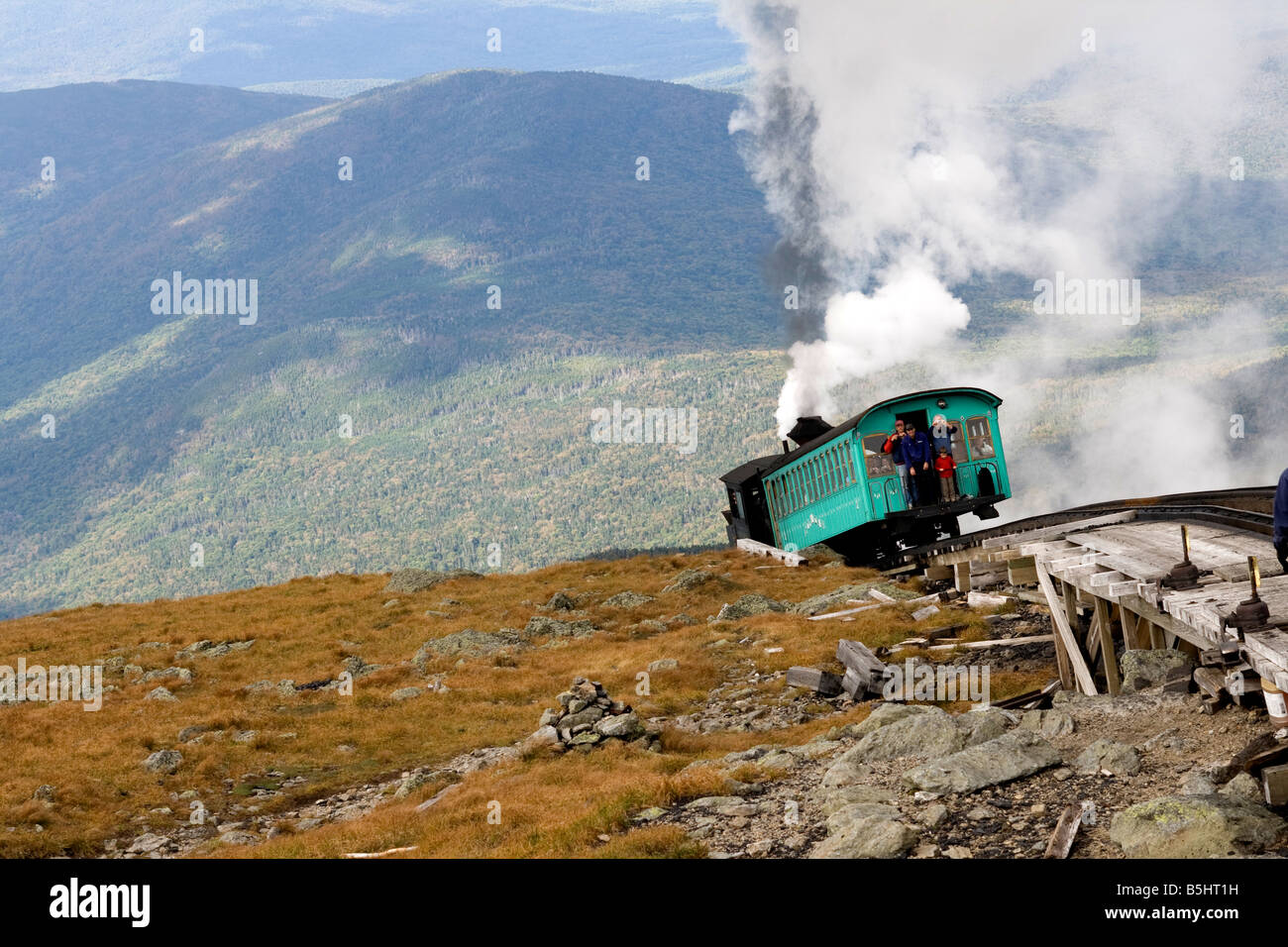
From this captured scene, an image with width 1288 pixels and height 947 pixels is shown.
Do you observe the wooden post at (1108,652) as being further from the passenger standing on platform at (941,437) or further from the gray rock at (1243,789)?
the passenger standing on platform at (941,437)

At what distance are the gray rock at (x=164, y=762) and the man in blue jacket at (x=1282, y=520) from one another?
21024 mm

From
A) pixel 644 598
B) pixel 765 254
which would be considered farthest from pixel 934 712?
pixel 765 254

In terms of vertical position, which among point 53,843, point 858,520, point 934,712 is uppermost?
point 858,520

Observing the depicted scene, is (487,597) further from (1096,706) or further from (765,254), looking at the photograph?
(765,254)

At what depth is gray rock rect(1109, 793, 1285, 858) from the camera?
10.6 meters

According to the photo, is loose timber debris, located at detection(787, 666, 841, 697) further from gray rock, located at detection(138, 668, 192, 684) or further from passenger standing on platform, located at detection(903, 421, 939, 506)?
gray rock, located at detection(138, 668, 192, 684)

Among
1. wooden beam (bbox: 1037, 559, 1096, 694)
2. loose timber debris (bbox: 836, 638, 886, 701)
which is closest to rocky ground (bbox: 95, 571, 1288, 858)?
loose timber debris (bbox: 836, 638, 886, 701)

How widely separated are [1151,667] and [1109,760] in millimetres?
3607

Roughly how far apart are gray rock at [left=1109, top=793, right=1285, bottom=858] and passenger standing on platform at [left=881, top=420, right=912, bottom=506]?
75.1 ft

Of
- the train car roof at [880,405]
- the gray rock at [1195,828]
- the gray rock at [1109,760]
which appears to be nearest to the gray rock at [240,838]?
the gray rock at [1109,760]

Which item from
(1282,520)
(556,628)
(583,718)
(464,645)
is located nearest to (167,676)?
(464,645)
